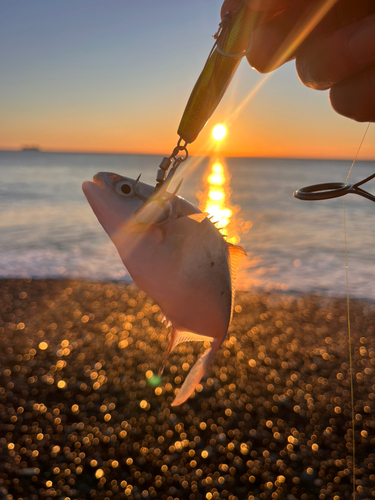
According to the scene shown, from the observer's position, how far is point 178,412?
540cm

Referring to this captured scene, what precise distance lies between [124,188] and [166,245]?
1.01ft

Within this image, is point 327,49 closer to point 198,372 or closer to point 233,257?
point 233,257

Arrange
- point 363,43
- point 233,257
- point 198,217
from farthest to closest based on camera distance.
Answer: point 233,257 < point 363,43 < point 198,217

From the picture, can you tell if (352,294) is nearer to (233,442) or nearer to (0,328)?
(233,442)

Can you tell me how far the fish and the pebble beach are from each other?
3388 millimetres

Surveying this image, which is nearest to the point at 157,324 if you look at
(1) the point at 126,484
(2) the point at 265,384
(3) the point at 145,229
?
(2) the point at 265,384

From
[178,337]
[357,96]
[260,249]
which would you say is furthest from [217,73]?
[260,249]

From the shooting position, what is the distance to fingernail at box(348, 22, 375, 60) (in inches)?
70.0

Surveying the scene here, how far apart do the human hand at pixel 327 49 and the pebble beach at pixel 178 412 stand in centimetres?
397

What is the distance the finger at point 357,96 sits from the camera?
2045 mm

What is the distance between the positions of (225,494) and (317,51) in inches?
165

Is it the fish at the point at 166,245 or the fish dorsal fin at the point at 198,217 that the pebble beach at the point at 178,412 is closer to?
the fish at the point at 166,245

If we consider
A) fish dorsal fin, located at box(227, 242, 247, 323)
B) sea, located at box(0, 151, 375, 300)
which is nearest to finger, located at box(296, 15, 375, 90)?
fish dorsal fin, located at box(227, 242, 247, 323)

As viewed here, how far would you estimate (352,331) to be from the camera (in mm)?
8227
